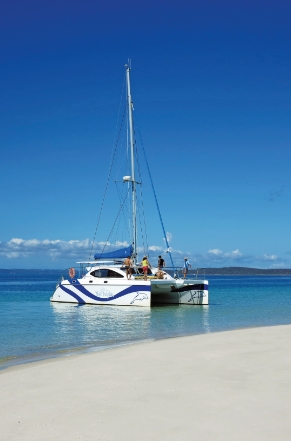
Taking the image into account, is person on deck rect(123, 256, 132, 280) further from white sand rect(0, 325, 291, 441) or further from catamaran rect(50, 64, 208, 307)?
white sand rect(0, 325, 291, 441)

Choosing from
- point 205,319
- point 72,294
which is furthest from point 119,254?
point 205,319

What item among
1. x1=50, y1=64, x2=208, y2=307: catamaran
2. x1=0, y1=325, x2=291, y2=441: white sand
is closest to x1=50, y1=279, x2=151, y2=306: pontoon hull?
x1=50, y1=64, x2=208, y2=307: catamaran

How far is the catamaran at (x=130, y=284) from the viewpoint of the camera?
2472cm

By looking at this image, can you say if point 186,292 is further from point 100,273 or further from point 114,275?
point 100,273

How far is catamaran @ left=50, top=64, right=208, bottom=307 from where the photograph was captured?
2472 cm

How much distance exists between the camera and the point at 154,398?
20.5 ft

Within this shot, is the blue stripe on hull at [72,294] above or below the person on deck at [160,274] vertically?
below

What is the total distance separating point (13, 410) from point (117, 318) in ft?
47.3

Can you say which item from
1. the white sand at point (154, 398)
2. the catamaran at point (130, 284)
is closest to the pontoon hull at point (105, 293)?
the catamaran at point (130, 284)

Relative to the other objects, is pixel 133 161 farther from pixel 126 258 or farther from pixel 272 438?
pixel 272 438

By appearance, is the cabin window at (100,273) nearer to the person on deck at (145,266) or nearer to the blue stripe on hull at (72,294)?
the blue stripe on hull at (72,294)

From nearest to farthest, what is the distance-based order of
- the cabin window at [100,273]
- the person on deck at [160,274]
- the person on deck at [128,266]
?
the person on deck at [128,266] < the person on deck at [160,274] < the cabin window at [100,273]

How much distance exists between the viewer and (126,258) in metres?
26.3

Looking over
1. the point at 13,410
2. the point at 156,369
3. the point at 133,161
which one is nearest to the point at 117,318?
the point at 133,161
